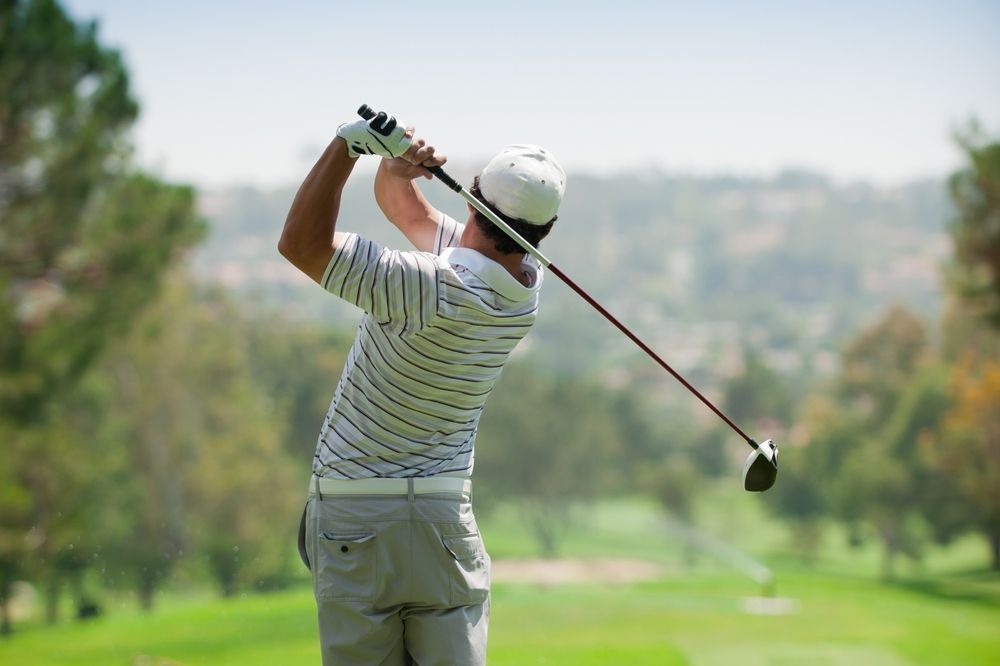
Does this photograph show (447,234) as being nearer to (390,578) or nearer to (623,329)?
(623,329)

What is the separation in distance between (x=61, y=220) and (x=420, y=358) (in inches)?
488

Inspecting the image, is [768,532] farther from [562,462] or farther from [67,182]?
[67,182]

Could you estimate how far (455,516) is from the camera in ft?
6.24

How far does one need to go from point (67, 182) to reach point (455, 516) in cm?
1217

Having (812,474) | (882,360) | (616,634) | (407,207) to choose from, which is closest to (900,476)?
(812,474)

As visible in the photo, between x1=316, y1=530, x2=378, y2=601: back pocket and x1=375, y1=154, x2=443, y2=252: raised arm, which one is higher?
x1=375, y1=154, x2=443, y2=252: raised arm

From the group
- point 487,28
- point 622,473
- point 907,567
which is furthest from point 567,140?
point 907,567

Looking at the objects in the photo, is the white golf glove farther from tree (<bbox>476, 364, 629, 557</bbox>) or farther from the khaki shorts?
tree (<bbox>476, 364, 629, 557</bbox>)

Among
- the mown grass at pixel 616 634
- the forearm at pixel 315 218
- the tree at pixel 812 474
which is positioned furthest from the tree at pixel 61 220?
the tree at pixel 812 474

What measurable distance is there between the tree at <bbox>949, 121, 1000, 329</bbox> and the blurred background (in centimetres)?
5

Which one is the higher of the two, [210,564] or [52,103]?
[52,103]

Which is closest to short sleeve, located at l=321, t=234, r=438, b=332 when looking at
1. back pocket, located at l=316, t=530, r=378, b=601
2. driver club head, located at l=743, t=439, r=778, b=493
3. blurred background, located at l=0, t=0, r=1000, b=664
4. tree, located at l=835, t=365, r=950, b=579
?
blurred background, located at l=0, t=0, r=1000, b=664

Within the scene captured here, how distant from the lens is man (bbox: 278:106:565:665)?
5.95ft

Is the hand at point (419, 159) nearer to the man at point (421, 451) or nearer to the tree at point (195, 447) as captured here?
the man at point (421, 451)
